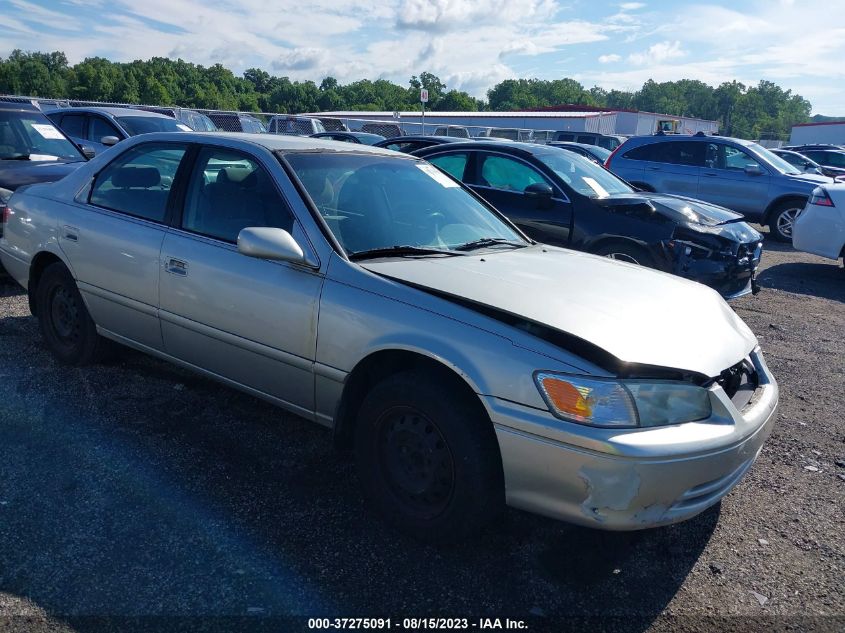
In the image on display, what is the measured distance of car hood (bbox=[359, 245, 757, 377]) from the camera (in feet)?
8.86

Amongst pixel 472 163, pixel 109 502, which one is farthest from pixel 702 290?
pixel 472 163

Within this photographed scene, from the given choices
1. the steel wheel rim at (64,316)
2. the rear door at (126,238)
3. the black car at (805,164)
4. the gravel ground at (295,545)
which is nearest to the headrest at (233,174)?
the rear door at (126,238)

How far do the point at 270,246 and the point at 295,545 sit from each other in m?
1.30

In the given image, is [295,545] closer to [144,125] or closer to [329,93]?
[144,125]

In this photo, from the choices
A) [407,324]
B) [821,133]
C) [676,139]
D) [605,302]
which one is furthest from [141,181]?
[821,133]

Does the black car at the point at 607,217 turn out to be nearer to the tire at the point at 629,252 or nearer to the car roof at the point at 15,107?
the tire at the point at 629,252

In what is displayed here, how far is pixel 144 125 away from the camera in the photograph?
37.3ft

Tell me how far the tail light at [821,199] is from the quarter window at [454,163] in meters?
4.91

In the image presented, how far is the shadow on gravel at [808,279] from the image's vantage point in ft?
28.4

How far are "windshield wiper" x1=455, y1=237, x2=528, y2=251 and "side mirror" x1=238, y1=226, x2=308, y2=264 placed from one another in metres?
0.90

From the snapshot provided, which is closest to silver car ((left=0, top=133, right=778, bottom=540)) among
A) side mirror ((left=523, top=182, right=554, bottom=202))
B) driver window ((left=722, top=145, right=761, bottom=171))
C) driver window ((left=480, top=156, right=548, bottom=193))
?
side mirror ((left=523, top=182, right=554, bottom=202))

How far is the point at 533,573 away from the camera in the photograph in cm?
279

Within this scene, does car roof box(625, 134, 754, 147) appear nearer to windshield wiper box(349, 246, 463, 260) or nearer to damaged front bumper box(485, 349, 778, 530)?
windshield wiper box(349, 246, 463, 260)

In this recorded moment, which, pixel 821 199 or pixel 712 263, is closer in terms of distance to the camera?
pixel 712 263
